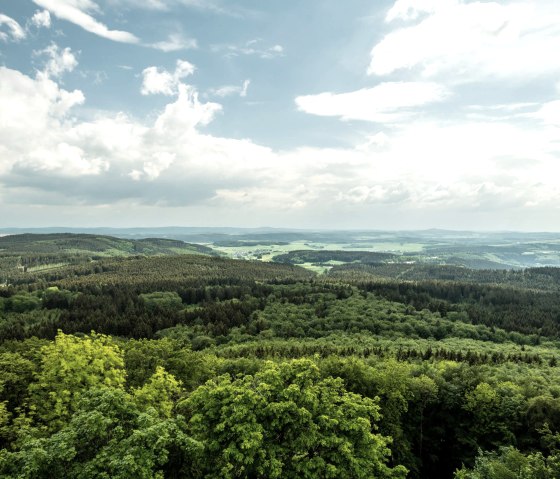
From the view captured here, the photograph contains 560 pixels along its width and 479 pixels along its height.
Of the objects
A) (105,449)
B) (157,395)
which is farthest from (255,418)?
(157,395)

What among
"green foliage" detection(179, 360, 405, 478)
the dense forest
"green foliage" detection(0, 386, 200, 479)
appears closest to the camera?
"green foliage" detection(0, 386, 200, 479)

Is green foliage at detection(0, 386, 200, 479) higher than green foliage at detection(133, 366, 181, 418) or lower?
higher

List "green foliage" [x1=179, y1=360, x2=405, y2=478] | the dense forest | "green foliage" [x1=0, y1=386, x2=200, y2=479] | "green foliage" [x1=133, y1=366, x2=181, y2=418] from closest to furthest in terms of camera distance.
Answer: "green foliage" [x1=0, y1=386, x2=200, y2=479] → the dense forest → "green foliage" [x1=179, y1=360, x2=405, y2=478] → "green foliage" [x1=133, y1=366, x2=181, y2=418]

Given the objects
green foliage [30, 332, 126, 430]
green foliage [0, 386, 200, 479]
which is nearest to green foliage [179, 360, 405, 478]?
green foliage [0, 386, 200, 479]

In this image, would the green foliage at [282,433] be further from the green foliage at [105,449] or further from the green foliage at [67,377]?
the green foliage at [67,377]

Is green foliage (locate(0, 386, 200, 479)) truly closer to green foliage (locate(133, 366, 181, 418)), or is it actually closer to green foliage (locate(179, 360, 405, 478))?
green foliage (locate(179, 360, 405, 478))

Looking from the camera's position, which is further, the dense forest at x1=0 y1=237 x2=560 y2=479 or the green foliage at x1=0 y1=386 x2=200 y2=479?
the dense forest at x1=0 y1=237 x2=560 y2=479

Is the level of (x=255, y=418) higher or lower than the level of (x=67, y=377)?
higher

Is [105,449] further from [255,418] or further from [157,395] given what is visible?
[157,395]

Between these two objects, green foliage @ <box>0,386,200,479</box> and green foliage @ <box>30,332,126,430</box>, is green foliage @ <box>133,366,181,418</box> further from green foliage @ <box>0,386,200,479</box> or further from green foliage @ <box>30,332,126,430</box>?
green foliage @ <box>0,386,200,479</box>

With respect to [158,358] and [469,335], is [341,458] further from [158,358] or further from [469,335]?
[469,335]

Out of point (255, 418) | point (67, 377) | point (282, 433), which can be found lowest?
point (282, 433)
